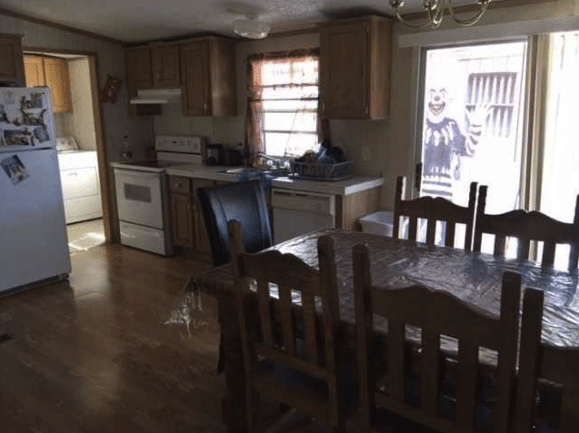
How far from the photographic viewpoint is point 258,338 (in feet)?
6.01

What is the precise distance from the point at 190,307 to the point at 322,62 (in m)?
2.37

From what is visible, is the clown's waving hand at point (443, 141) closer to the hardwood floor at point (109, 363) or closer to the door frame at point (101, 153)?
the hardwood floor at point (109, 363)

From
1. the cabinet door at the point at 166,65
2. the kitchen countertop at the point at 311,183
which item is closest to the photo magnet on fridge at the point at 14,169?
the kitchen countertop at the point at 311,183

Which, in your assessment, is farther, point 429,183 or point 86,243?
point 86,243

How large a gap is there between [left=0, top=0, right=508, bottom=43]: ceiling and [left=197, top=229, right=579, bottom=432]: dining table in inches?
74.6

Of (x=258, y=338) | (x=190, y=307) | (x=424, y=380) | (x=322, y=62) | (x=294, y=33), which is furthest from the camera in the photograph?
(x=294, y=33)

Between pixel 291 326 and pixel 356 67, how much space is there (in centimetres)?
248

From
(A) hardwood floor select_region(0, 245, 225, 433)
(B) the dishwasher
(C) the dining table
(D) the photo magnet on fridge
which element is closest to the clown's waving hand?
(B) the dishwasher

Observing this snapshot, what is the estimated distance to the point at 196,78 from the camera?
465 cm

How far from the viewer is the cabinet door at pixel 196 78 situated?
457cm

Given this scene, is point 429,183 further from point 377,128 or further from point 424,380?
point 424,380

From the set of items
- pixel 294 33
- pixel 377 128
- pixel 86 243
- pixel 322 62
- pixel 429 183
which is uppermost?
pixel 294 33

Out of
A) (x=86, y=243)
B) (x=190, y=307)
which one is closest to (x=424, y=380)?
(x=190, y=307)

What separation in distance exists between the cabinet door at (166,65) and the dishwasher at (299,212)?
1.71m
